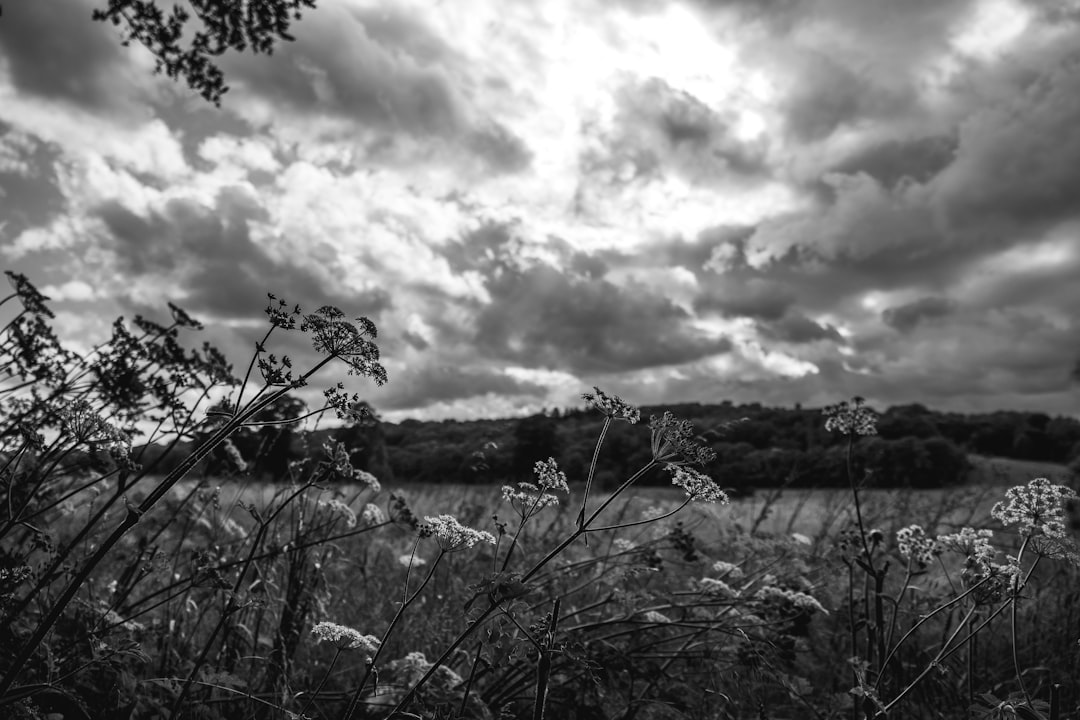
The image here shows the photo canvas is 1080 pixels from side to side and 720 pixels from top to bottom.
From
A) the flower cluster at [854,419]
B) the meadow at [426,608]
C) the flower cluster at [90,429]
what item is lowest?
the meadow at [426,608]

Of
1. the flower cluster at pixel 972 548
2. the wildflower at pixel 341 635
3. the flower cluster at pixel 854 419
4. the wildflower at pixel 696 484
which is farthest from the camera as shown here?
the flower cluster at pixel 854 419

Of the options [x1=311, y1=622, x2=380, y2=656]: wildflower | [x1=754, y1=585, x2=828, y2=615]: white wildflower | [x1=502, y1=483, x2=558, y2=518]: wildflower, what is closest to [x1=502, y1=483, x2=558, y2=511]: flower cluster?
[x1=502, y1=483, x2=558, y2=518]: wildflower

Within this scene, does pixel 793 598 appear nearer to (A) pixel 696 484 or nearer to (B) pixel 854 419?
(B) pixel 854 419

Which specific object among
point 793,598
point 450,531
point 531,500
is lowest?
point 793,598

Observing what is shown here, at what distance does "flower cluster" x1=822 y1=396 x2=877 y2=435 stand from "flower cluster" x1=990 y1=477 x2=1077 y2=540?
81 centimetres

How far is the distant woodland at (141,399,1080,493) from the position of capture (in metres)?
4.87

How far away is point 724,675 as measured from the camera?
167 inches

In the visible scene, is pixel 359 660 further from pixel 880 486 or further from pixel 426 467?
pixel 880 486

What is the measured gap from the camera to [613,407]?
2699mm

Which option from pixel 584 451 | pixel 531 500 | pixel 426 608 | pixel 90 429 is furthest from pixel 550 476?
pixel 584 451

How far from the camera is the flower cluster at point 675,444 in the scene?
2.40 meters

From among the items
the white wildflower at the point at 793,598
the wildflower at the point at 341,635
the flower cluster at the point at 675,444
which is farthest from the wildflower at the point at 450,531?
the white wildflower at the point at 793,598

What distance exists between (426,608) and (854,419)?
3634 millimetres

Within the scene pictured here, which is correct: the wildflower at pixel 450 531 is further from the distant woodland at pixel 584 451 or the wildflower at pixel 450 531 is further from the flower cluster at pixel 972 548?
the flower cluster at pixel 972 548
